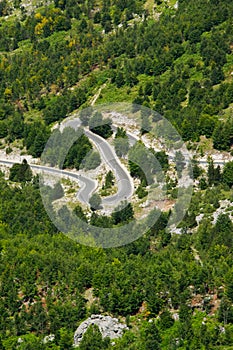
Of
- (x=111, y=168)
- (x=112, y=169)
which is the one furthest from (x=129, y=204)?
(x=111, y=168)

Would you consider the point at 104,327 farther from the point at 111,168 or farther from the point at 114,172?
the point at 111,168

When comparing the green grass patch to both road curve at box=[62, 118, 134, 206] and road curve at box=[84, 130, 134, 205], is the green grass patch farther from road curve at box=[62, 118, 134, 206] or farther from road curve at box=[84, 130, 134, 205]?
road curve at box=[84, 130, 134, 205]

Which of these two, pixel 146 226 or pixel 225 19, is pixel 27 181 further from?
pixel 225 19

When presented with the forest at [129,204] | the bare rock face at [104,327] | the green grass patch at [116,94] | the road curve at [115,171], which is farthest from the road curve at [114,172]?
the bare rock face at [104,327]

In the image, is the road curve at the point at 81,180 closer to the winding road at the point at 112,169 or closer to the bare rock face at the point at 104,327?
the winding road at the point at 112,169

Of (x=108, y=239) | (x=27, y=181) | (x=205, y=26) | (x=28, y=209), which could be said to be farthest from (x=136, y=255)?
(x=205, y=26)

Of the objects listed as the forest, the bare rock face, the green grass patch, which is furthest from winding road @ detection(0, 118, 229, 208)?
the bare rock face
